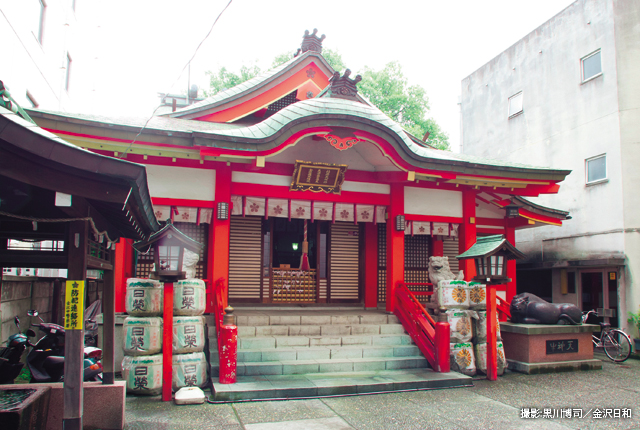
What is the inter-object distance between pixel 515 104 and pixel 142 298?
1883 centimetres

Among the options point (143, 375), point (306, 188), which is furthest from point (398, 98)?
point (143, 375)

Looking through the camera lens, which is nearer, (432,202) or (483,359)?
(483,359)

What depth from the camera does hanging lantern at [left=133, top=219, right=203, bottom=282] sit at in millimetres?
7414

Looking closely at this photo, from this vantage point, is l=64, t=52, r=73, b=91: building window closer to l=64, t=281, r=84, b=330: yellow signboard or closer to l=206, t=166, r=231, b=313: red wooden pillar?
l=206, t=166, r=231, b=313: red wooden pillar

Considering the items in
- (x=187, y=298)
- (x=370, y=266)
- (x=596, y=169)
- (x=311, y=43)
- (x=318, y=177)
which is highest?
(x=311, y=43)

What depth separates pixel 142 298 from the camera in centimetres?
802

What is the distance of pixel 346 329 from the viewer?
10.2 meters

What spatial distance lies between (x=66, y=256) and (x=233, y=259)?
25.6 ft

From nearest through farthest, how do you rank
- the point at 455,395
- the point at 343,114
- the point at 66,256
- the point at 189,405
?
the point at 66,256, the point at 189,405, the point at 455,395, the point at 343,114

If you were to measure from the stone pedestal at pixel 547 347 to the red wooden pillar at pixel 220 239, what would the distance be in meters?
6.78

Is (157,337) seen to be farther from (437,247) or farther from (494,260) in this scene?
(437,247)

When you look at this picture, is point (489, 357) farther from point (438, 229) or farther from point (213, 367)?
point (213, 367)

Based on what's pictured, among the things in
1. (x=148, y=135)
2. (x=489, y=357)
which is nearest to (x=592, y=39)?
(x=489, y=357)

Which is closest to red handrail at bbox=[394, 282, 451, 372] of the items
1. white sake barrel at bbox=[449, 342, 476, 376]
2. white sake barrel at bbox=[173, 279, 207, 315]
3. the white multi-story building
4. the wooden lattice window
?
white sake barrel at bbox=[449, 342, 476, 376]
